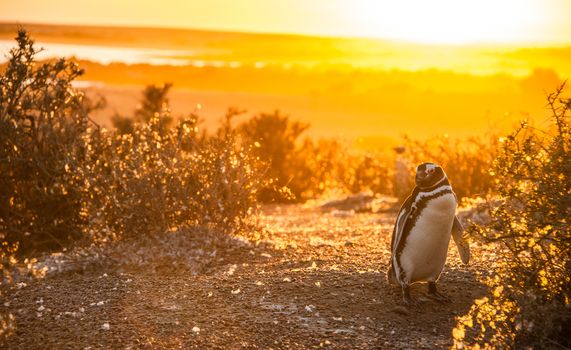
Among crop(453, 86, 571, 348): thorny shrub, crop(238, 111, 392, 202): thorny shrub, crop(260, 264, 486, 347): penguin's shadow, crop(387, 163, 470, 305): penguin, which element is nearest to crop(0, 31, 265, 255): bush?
crop(260, 264, 486, 347): penguin's shadow

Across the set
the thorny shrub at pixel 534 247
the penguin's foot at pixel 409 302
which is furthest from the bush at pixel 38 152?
the thorny shrub at pixel 534 247

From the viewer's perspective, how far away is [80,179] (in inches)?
366

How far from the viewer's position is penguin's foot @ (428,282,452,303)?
645cm

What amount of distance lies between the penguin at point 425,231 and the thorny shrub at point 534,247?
2.38ft

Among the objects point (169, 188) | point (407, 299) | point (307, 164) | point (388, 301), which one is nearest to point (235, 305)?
point (388, 301)

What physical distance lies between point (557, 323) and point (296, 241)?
4.94m

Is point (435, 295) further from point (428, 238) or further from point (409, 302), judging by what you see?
point (428, 238)

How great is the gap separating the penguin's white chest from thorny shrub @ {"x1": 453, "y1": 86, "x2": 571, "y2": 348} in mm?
722

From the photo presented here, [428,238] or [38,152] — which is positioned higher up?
[38,152]

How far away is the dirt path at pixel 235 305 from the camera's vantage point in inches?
221

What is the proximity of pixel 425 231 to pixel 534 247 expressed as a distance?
1.10m

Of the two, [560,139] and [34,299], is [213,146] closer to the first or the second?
[34,299]

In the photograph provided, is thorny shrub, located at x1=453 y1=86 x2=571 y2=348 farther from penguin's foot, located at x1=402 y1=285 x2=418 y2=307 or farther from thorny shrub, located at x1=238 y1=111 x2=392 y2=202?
thorny shrub, located at x1=238 y1=111 x2=392 y2=202

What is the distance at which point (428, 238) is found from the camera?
641cm
